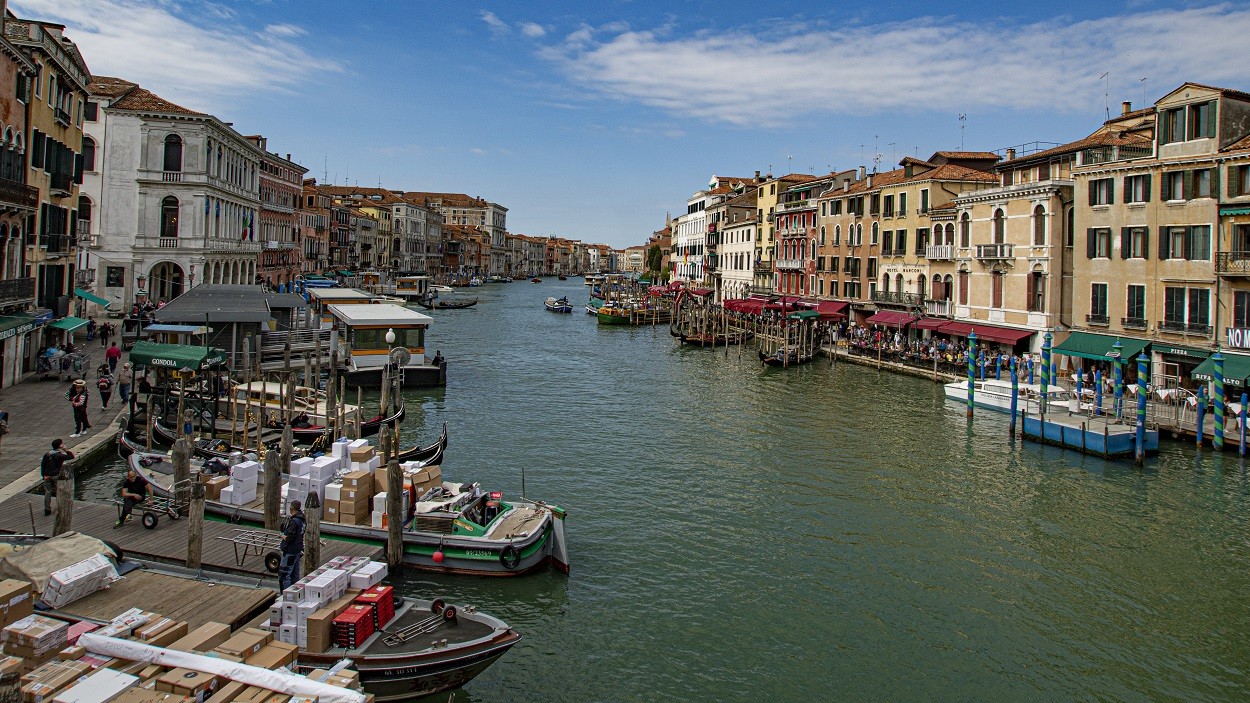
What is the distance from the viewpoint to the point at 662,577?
13281 millimetres

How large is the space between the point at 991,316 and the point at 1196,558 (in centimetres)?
2195

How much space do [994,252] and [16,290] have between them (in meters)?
33.4

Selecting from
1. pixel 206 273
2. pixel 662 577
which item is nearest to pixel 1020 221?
pixel 662 577

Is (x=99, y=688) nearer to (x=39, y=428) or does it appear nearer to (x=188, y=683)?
(x=188, y=683)

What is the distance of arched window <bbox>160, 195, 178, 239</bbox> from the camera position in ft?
130

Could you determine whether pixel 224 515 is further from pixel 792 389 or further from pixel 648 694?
pixel 792 389

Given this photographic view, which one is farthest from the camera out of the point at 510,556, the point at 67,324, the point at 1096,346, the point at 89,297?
the point at 89,297

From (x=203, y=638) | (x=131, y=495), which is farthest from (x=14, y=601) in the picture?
(x=131, y=495)

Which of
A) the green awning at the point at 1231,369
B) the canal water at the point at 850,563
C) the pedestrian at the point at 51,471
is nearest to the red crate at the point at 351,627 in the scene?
the canal water at the point at 850,563

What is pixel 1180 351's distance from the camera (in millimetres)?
25422

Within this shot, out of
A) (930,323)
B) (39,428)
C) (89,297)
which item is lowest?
(39,428)

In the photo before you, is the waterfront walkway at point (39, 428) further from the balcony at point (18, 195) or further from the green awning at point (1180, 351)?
the green awning at point (1180, 351)

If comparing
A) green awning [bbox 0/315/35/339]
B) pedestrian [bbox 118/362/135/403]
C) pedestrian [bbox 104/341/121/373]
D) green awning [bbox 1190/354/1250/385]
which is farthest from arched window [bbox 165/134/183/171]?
green awning [bbox 1190/354/1250/385]

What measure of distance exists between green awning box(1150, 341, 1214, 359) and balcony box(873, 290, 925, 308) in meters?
14.6
